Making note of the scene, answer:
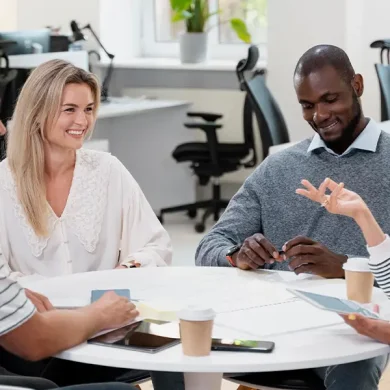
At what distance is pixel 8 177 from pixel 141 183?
4192 millimetres

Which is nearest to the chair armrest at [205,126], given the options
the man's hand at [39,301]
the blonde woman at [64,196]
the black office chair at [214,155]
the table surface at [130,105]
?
the black office chair at [214,155]

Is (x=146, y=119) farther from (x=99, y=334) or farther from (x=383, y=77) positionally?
(x=99, y=334)

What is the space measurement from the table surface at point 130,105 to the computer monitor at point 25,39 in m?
0.55

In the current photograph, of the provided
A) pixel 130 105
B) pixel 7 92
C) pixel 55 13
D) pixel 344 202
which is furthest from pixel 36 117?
pixel 55 13

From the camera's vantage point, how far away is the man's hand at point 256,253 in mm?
2496

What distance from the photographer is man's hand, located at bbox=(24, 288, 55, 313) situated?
2.12 metres

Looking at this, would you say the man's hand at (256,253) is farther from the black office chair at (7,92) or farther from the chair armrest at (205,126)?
the chair armrest at (205,126)

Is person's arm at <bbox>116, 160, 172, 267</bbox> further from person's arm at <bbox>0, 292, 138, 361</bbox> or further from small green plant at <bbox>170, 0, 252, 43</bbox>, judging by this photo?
small green plant at <bbox>170, 0, 252, 43</bbox>

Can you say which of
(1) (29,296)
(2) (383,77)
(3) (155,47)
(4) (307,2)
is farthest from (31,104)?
(3) (155,47)

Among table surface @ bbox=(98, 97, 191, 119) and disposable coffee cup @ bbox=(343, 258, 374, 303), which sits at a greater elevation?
disposable coffee cup @ bbox=(343, 258, 374, 303)

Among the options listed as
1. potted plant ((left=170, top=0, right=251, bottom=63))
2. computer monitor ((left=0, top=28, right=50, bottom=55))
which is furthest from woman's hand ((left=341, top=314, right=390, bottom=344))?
potted plant ((left=170, top=0, right=251, bottom=63))

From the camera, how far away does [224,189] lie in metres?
7.27

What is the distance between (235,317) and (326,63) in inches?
37.6

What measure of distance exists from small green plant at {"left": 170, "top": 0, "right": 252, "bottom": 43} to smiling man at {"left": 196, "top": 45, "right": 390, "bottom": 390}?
426cm
